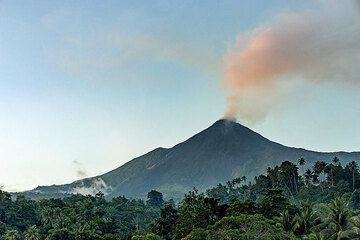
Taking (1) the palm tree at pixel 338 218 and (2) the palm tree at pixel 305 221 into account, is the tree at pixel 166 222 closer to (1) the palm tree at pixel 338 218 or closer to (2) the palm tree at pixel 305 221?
(2) the palm tree at pixel 305 221

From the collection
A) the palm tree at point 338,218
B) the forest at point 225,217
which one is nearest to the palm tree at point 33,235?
the forest at point 225,217

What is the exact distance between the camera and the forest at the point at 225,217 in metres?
34.4

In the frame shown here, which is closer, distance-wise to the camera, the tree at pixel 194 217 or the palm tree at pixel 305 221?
the palm tree at pixel 305 221

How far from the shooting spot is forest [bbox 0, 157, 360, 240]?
3438cm

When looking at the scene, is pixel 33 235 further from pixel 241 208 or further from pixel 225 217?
pixel 225 217

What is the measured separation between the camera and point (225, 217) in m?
35.0

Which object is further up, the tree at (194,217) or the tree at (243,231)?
the tree at (194,217)

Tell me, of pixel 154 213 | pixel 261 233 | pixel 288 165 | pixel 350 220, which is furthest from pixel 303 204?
pixel 154 213

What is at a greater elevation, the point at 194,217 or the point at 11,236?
the point at 11,236

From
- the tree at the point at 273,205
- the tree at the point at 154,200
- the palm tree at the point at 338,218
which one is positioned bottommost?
the palm tree at the point at 338,218

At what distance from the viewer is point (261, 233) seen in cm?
3244

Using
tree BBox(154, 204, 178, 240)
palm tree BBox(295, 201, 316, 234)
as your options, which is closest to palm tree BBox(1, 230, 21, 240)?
tree BBox(154, 204, 178, 240)

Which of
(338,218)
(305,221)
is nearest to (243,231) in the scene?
(305,221)

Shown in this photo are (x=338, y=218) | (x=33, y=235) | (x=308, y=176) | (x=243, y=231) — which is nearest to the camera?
(x=243, y=231)
